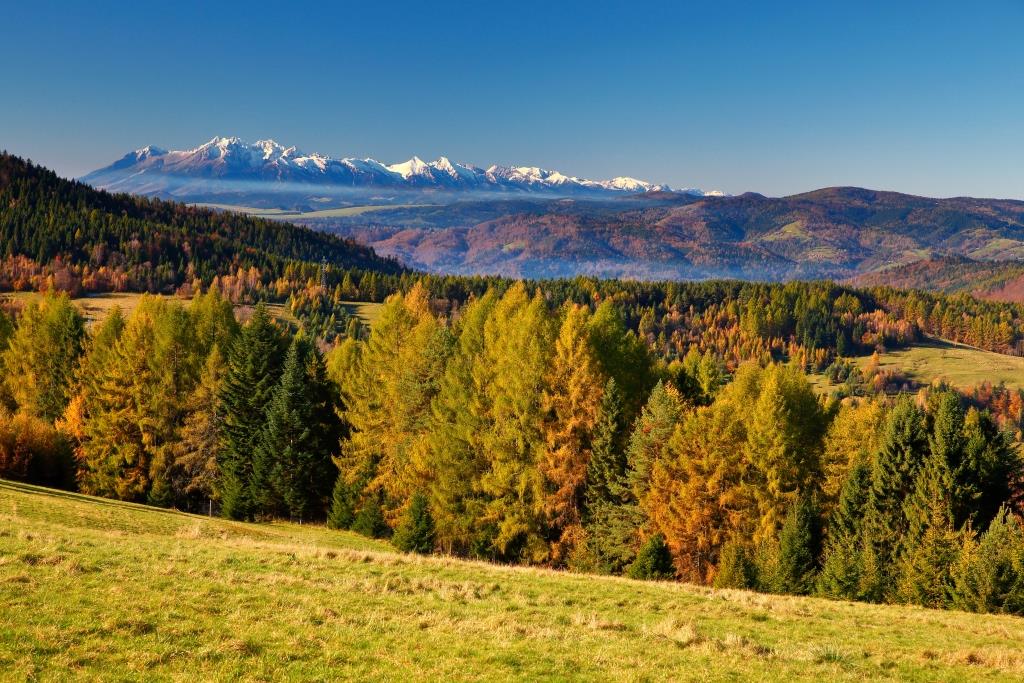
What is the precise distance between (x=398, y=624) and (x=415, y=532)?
88.5 feet

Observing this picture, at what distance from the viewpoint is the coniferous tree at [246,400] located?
57875 mm

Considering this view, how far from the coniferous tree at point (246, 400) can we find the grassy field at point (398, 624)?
1172 inches

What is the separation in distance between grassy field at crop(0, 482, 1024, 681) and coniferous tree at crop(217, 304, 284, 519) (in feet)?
97.7

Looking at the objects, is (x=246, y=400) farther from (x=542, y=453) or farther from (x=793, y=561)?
(x=793, y=561)

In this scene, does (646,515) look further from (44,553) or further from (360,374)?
(44,553)

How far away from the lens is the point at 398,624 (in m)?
18.4

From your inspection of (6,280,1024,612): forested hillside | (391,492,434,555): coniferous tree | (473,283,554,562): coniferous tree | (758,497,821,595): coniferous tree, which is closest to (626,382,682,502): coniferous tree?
(6,280,1024,612): forested hillside

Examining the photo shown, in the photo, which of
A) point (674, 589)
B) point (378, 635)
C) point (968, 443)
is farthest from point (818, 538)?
point (378, 635)

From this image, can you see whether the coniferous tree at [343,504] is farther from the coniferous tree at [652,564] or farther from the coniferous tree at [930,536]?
the coniferous tree at [930,536]

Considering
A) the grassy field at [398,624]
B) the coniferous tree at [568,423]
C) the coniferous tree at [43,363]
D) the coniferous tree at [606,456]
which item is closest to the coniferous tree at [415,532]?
the coniferous tree at [568,423]

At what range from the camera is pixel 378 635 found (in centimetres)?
1728

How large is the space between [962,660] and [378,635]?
16034 mm

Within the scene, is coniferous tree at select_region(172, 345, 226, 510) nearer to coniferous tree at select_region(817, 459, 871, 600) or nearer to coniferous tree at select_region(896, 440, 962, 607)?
coniferous tree at select_region(817, 459, 871, 600)

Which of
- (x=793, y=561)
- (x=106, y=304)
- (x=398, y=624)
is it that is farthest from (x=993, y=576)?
(x=106, y=304)
